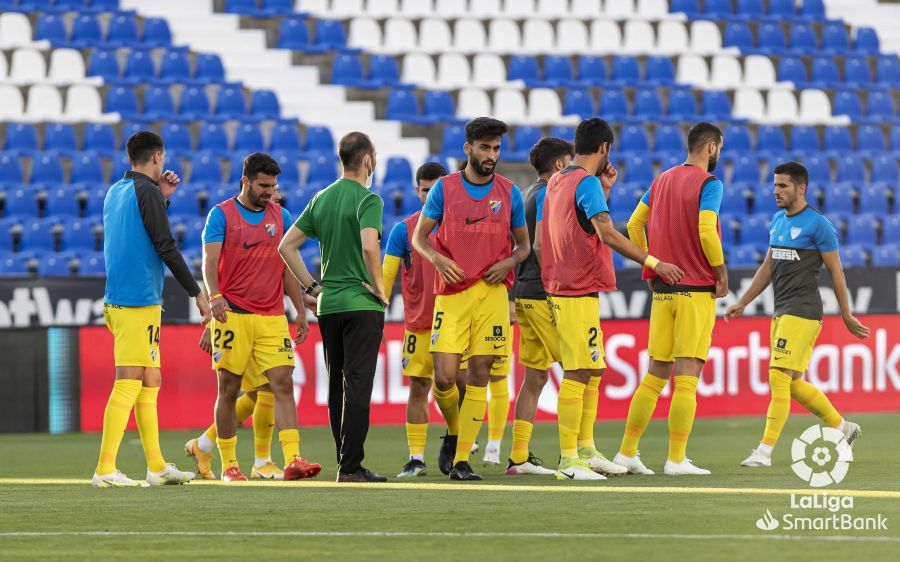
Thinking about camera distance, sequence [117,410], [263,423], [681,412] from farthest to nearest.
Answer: [263,423]
[681,412]
[117,410]

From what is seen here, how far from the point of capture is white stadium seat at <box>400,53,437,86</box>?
23.0 metres

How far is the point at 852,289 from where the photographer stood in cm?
1591

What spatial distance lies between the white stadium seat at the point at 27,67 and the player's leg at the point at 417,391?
12901mm

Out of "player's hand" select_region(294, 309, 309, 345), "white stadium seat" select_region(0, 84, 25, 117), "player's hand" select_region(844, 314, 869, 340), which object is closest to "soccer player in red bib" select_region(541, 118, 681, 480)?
"player's hand" select_region(294, 309, 309, 345)

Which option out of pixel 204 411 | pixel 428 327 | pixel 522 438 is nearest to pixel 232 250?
pixel 428 327

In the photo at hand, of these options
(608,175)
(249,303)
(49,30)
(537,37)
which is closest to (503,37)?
(537,37)

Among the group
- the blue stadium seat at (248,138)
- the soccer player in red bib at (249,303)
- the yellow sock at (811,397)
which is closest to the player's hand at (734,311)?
the yellow sock at (811,397)

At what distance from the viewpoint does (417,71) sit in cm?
2300

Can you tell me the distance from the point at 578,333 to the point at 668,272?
667mm

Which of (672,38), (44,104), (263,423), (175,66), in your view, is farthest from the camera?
(672,38)

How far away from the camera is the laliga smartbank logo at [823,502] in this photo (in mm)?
6391

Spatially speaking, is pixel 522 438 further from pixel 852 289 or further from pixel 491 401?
pixel 852 289

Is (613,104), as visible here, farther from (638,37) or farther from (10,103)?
(10,103)

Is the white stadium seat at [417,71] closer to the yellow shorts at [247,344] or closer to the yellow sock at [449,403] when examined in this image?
the yellow sock at [449,403]
